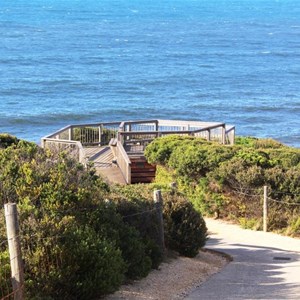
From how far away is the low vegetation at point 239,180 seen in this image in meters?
21.4

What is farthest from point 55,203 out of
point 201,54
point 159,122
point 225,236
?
point 201,54

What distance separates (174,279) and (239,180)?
8526mm

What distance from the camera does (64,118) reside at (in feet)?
185

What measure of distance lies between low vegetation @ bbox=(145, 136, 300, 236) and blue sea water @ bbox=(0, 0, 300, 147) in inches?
972

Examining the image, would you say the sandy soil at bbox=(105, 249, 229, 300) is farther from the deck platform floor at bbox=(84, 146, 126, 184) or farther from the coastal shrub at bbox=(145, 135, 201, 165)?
the deck platform floor at bbox=(84, 146, 126, 184)

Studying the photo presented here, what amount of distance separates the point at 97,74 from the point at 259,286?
71.1 m

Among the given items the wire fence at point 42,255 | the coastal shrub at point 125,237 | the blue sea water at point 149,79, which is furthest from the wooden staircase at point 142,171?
the blue sea water at point 149,79

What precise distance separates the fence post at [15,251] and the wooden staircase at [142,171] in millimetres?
17643

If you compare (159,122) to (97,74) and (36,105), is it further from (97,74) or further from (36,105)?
(97,74)

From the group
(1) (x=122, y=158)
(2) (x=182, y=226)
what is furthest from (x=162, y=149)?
(2) (x=182, y=226)

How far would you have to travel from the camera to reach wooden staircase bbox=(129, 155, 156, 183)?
90.3ft

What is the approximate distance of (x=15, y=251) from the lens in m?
9.71

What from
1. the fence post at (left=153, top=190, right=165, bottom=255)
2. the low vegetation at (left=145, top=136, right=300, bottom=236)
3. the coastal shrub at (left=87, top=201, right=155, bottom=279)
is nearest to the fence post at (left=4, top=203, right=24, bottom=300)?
the coastal shrub at (left=87, top=201, right=155, bottom=279)

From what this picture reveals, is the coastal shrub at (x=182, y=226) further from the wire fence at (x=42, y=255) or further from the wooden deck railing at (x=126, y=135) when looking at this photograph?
the wooden deck railing at (x=126, y=135)
